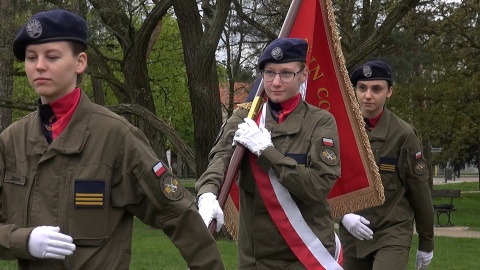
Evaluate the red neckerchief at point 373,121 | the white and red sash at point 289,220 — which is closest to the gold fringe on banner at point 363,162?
the red neckerchief at point 373,121

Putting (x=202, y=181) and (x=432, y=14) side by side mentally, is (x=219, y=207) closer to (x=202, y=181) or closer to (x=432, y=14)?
(x=202, y=181)

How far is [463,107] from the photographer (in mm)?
27000

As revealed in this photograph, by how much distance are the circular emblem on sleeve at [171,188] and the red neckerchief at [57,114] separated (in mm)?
414

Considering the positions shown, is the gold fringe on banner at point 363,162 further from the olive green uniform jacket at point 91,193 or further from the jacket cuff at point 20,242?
the jacket cuff at point 20,242

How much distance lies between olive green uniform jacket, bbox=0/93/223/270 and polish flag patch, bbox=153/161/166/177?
12 millimetres

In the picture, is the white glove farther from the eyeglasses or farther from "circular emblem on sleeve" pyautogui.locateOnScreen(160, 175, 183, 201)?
the eyeglasses

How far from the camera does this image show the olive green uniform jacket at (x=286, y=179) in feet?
15.6

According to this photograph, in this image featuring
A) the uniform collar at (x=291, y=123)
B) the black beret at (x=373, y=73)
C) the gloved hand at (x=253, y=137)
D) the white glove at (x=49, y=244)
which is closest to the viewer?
the white glove at (x=49, y=244)

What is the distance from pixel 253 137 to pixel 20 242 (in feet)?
6.96

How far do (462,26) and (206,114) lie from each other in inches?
437

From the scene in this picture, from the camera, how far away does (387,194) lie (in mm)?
6660

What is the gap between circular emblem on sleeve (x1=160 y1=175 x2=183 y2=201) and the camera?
10.4 feet

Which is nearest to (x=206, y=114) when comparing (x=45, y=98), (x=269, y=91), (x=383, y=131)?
(x=383, y=131)

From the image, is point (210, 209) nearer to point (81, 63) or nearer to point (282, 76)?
point (282, 76)
